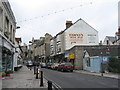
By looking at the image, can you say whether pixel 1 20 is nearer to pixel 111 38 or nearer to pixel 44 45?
pixel 111 38

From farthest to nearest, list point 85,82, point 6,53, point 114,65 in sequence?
point 114,65, point 6,53, point 85,82

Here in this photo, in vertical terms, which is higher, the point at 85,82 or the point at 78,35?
→ the point at 78,35

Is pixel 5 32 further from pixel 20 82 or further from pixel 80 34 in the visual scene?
pixel 80 34

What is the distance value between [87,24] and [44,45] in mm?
30542

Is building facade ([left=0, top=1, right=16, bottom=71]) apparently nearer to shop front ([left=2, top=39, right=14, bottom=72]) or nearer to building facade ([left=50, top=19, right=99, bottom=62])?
shop front ([left=2, top=39, right=14, bottom=72])

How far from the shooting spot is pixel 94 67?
2920 cm

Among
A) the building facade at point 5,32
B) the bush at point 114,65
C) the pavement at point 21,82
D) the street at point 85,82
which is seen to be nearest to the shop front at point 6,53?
the building facade at point 5,32

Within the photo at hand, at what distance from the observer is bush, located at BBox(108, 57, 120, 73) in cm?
2464

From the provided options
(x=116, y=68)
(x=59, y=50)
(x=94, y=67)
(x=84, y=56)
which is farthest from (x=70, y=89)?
(x=59, y=50)

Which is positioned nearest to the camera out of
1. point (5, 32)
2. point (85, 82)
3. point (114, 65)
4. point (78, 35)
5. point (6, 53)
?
point (85, 82)

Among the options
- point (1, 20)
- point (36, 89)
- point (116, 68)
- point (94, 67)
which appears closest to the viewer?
point (36, 89)

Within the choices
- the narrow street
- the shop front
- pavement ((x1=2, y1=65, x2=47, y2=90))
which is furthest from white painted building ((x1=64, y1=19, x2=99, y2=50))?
pavement ((x1=2, y1=65, x2=47, y2=90))

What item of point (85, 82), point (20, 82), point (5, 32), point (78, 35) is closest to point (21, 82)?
point (20, 82)

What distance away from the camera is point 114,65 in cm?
2519
